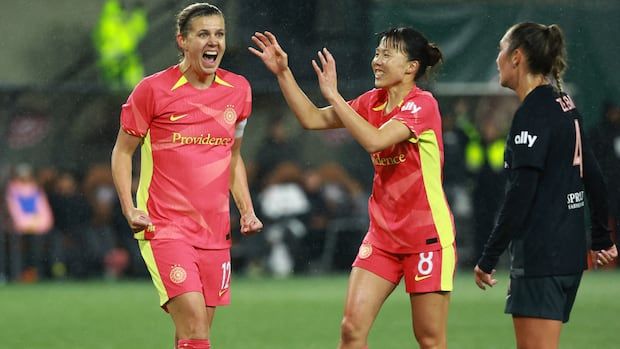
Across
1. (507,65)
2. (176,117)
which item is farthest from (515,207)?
(176,117)

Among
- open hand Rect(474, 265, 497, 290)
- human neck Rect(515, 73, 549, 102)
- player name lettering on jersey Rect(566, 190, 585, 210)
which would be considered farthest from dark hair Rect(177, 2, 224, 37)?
player name lettering on jersey Rect(566, 190, 585, 210)

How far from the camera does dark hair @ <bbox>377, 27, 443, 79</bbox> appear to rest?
6.95 meters

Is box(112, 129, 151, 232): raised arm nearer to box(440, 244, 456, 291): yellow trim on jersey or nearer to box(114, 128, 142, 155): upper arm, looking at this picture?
box(114, 128, 142, 155): upper arm

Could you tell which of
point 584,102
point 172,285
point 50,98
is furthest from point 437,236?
point 50,98

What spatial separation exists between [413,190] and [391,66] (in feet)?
2.17

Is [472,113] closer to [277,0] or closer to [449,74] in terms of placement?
[449,74]

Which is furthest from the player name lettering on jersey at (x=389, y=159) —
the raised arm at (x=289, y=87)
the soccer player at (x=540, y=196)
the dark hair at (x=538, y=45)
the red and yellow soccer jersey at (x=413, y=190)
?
the dark hair at (x=538, y=45)

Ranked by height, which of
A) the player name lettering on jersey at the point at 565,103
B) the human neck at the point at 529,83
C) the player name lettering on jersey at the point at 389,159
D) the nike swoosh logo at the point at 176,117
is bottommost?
the player name lettering on jersey at the point at 389,159

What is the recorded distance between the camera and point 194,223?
6.79 metres

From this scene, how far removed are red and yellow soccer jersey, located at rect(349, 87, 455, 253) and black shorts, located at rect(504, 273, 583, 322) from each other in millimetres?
1037

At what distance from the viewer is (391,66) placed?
690 centimetres

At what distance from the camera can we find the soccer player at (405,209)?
6.77 meters

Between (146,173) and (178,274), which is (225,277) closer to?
(178,274)

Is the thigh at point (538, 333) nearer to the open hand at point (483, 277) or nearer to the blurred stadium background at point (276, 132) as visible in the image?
the open hand at point (483, 277)
